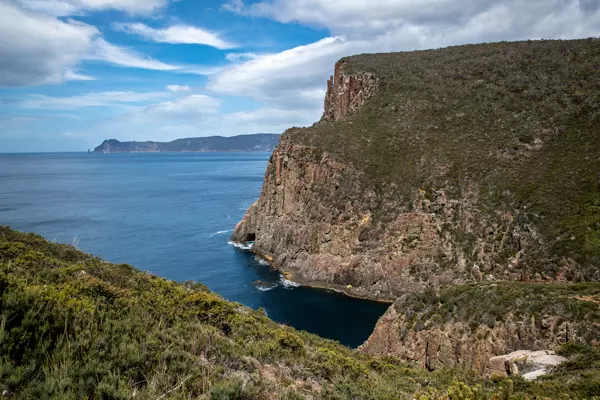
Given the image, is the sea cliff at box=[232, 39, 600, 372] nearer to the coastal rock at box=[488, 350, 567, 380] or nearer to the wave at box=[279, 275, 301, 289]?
the wave at box=[279, 275, 301, 289]

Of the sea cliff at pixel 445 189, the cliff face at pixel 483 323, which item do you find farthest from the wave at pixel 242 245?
the cliff face at pixel 483 323

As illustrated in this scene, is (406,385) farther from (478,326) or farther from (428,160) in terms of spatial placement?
(428,160)

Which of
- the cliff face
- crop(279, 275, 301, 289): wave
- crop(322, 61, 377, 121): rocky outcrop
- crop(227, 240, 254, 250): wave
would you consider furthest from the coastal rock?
crop(322, 61, 377, 121): rocky outcrop

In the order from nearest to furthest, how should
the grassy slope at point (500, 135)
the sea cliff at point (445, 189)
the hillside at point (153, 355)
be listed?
the hillside at point (153, 355)
the sea cliff at point (445, 189)
the grassy slope at point (500, 135)

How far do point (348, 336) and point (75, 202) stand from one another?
95000 millimetres

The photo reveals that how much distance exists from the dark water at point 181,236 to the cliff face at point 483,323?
1425cm

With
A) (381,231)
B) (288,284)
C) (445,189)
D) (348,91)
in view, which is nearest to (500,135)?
(445,189)

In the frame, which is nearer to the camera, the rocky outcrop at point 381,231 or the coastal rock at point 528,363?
the coastal rock at point 528,363

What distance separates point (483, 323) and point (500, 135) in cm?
4091

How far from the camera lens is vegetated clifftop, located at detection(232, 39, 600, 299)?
43500 millimetres

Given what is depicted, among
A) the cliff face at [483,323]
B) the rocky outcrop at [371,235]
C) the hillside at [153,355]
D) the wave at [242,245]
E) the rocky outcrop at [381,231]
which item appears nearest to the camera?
the hillside at [153,355]

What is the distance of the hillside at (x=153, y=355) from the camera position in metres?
6.19

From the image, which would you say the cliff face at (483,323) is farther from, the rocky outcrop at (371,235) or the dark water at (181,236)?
the rocky outcrop at (371,235)

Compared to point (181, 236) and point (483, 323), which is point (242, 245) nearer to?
point (181, 236)
